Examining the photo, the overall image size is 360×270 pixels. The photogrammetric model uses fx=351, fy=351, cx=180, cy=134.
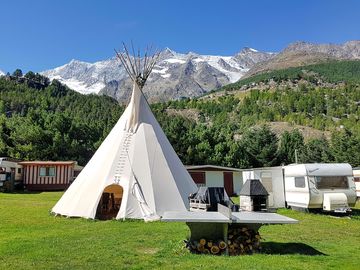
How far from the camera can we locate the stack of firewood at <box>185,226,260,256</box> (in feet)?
26.0

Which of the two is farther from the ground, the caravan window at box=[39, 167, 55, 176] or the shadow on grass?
the caravan window at box=[39, 167, 55, 176]

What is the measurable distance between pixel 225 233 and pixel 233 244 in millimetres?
441

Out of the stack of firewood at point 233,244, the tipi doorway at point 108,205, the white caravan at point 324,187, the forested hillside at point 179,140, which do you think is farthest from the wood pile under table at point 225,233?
the forested hillside at point 179,140

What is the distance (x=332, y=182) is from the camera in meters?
17.1

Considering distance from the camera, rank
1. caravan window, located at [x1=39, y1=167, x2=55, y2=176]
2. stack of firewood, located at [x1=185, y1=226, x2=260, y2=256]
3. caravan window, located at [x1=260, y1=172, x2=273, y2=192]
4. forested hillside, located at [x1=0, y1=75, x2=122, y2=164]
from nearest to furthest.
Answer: stack of firewood, located at [x1=185, y1=226, x2=260, y2=256] → caravan window, located at [x1=260, y1=172, x2=273, y2=192] → caravan window, located at [x1=39, y1=167, x2=55, y2=176] → forested hillside, located at [x1=0, y1=75, x2=122, y2=164]

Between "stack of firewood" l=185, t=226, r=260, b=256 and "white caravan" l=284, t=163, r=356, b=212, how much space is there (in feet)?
30.0

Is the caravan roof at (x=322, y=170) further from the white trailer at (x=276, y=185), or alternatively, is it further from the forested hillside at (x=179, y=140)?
the forested hillside at (x=179, y=140)

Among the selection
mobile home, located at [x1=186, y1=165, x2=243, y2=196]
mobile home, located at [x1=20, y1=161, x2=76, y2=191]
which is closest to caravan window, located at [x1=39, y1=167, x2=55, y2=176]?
mobile home, located at [x1=20, y1=161, x2=76, y2=191]

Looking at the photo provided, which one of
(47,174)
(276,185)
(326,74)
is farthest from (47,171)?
(326,74)

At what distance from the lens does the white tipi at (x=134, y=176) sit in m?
13.2

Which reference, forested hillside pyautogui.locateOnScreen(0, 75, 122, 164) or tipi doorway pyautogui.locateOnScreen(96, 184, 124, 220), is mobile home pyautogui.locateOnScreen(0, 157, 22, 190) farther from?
tipi doorway pyautogui.locateOnScreen(96, 184, 124, 220)

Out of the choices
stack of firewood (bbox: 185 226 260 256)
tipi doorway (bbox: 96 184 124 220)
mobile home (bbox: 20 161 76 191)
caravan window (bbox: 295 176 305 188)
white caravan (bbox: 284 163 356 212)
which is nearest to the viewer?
stack of firewood (bbox: 185 226 260 256)

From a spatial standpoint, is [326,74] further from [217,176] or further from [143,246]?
[143,246]

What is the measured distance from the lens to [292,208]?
18.6 meters
